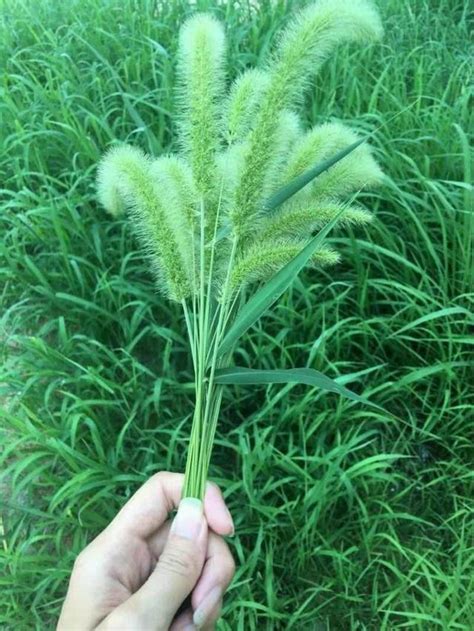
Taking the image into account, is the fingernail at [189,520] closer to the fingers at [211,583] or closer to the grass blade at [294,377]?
the fingers at [211,583]

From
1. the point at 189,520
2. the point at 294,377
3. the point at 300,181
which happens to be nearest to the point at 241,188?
the point at 300,181

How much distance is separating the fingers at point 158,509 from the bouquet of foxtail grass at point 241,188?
0.33 feet

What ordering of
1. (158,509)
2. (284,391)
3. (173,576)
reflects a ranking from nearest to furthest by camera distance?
(173,576), (158,509), (284,391)

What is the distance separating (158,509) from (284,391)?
49cm

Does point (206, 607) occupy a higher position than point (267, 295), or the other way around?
point (267, 295)

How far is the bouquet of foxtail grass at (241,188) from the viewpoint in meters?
1.03

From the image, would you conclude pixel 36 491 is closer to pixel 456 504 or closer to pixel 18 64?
pixel 456 504

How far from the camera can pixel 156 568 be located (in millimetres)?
1028

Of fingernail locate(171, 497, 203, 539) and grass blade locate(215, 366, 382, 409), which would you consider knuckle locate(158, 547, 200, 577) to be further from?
grass blade locate(215, 366, 382, 409)

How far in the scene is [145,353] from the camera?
75.9 inches

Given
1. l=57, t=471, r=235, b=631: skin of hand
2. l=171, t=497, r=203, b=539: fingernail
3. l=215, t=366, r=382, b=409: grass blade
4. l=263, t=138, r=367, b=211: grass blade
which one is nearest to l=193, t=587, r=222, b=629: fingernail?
l=57, t=471, r=235, b=631: skin of hand

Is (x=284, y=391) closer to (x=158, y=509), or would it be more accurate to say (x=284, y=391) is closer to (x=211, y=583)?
(x=158, y=509)

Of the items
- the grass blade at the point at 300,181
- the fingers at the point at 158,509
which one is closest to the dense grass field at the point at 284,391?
the fingers at the point at 158,509

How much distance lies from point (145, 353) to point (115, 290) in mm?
193
